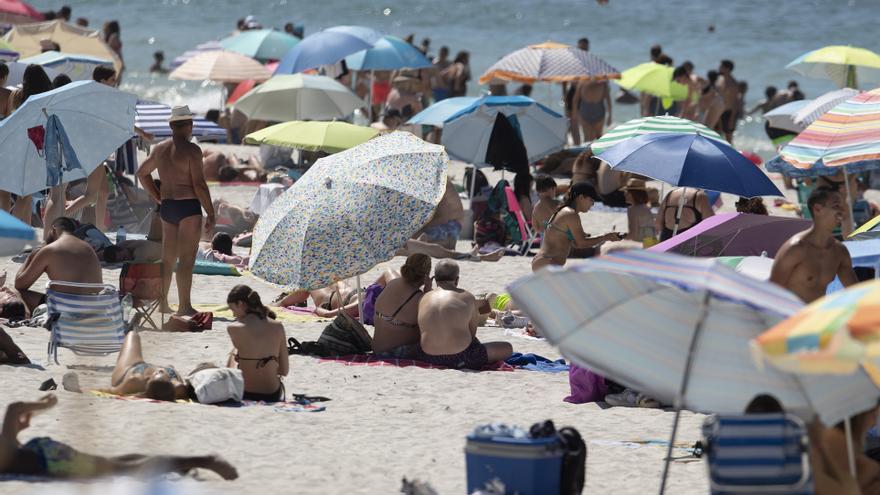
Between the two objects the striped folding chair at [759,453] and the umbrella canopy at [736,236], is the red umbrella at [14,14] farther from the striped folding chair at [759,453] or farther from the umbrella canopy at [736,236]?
the striped folding chair at [759,453]

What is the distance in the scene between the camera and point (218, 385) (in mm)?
6840

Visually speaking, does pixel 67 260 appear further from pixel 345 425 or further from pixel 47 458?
pixel 47 458

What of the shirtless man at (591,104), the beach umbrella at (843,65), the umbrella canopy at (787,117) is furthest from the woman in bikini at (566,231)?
the shirtless man at (591,104)

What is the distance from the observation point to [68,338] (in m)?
7.33

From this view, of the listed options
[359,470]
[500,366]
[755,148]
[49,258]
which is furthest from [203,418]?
[755,148]

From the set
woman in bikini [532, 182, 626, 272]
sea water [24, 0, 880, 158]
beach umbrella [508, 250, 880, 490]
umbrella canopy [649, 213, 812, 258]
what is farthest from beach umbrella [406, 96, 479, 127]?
sea water [24, 0, 880, 158]

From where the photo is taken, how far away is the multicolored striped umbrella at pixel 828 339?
4016mm

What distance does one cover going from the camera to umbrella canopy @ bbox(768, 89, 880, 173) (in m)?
8.55

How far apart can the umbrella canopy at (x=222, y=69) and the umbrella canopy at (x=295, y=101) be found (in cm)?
267

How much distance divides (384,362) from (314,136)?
4.25 meters

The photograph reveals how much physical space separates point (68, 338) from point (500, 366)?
235cm

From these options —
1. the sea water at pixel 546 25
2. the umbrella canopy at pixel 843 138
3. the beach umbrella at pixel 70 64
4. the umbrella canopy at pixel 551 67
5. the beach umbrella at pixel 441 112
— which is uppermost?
the umbrella canopy at pixel 843 138

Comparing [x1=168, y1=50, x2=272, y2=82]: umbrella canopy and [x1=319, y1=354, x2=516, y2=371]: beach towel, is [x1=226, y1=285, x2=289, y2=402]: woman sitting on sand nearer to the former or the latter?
[x1=319, y1=354, x2=516, y2=371]: beach towel

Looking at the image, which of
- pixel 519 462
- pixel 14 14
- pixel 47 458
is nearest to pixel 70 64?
pixel 14 14
